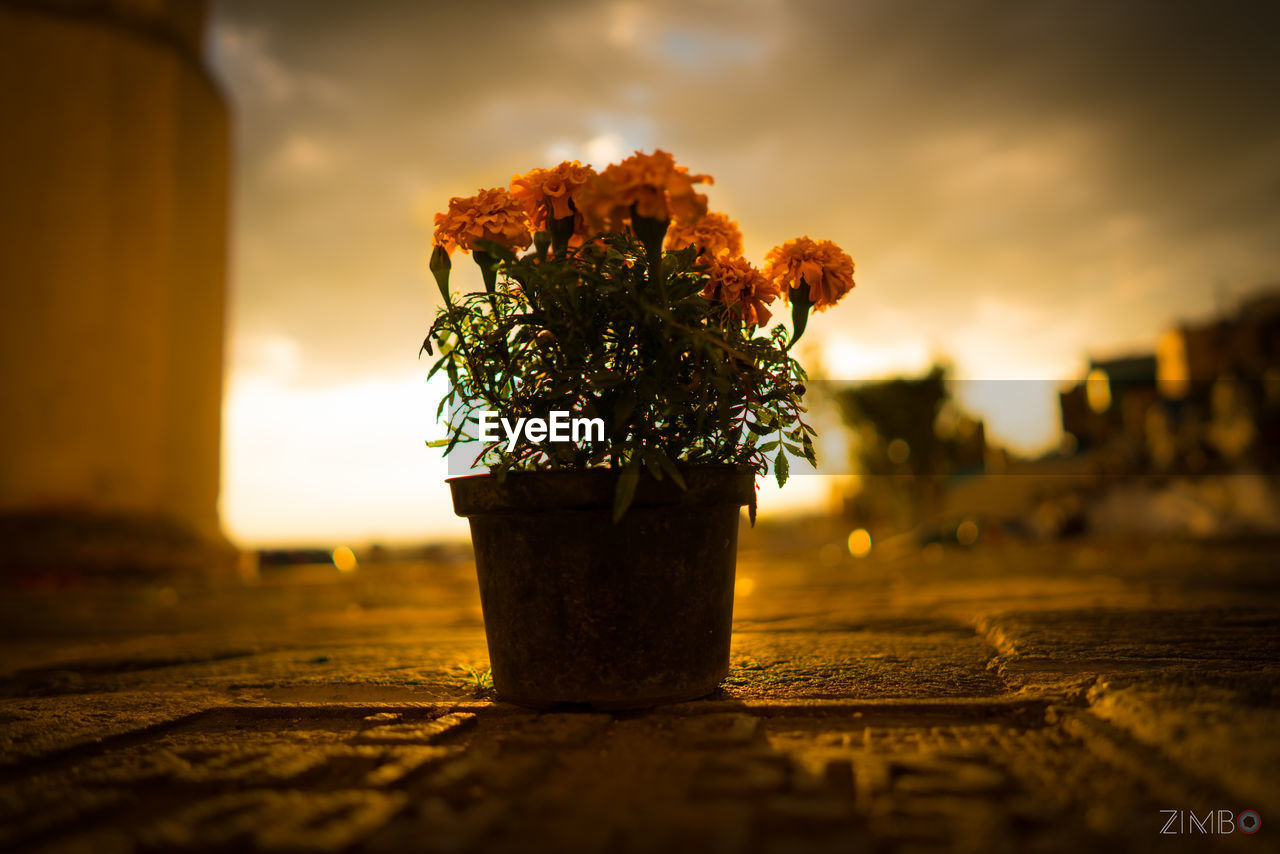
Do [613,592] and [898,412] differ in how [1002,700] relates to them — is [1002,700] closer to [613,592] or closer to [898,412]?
[613,592]

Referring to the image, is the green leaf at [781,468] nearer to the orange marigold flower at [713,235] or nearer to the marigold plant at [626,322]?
the marigold plant at [626,322]

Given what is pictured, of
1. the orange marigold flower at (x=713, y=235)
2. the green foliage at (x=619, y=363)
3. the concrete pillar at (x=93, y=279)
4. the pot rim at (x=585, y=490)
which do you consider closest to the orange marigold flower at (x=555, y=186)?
the green foliage at (x=619, y=363)

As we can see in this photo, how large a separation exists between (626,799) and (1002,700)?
36.8 inches

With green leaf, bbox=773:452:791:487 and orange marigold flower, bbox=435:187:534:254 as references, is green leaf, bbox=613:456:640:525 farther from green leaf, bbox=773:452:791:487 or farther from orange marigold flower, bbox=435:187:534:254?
orange marigold flower, bbox=435:187:534:254

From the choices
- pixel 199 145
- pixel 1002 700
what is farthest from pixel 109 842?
pixel 199 145

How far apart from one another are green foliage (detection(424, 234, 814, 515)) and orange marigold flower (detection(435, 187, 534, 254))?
0.07 metres

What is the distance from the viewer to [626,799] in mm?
1202

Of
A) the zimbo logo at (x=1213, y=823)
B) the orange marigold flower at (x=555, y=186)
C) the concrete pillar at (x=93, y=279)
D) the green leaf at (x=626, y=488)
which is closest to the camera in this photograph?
the zimbo logo at (x=1213, y=823)

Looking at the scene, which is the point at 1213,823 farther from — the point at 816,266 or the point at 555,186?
the point at 555,186

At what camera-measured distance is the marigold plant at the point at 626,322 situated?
1645 millimetres

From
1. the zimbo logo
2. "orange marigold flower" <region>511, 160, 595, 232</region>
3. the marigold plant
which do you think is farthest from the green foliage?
the zimbo logo

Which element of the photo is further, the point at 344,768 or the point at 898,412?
the point at 898,412

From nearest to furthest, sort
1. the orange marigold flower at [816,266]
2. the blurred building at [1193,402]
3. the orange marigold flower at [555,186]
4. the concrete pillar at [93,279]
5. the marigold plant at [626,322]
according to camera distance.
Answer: the marigold plant at [626,322] → the orange marigold flower at [555,186] → the orange marigold flower at [816,266] → the concrete pillar at [93,279] → the blurred building at [1193,402]

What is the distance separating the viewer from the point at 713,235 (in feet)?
6.31
